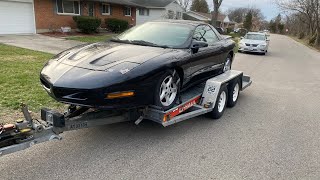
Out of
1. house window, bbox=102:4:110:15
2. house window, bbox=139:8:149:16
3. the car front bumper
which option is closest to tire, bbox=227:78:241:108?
the car front bumper

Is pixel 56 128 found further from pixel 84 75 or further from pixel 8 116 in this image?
pixel 8 116

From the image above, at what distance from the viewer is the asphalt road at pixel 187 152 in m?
3.51

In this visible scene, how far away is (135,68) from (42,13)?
1872cm

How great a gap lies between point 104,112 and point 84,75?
0.73 metres

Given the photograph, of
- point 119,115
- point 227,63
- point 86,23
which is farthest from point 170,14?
point 119,115

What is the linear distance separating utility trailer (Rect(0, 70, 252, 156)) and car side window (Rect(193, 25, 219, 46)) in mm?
787

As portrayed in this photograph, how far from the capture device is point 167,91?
4430 mm

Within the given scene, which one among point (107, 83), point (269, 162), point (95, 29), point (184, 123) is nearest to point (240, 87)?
point (184, 123)

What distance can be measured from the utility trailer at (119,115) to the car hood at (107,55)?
68cm

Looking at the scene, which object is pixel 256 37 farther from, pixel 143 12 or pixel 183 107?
pixel 143 12

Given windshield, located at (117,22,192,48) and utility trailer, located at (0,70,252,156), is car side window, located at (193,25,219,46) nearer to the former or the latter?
windshield, located at (117,22,192,48)

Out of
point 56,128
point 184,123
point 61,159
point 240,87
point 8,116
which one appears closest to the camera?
point 56,128

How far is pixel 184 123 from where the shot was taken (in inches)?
207

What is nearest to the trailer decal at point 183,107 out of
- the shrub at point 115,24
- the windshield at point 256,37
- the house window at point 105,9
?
the windshield at point 256,37
